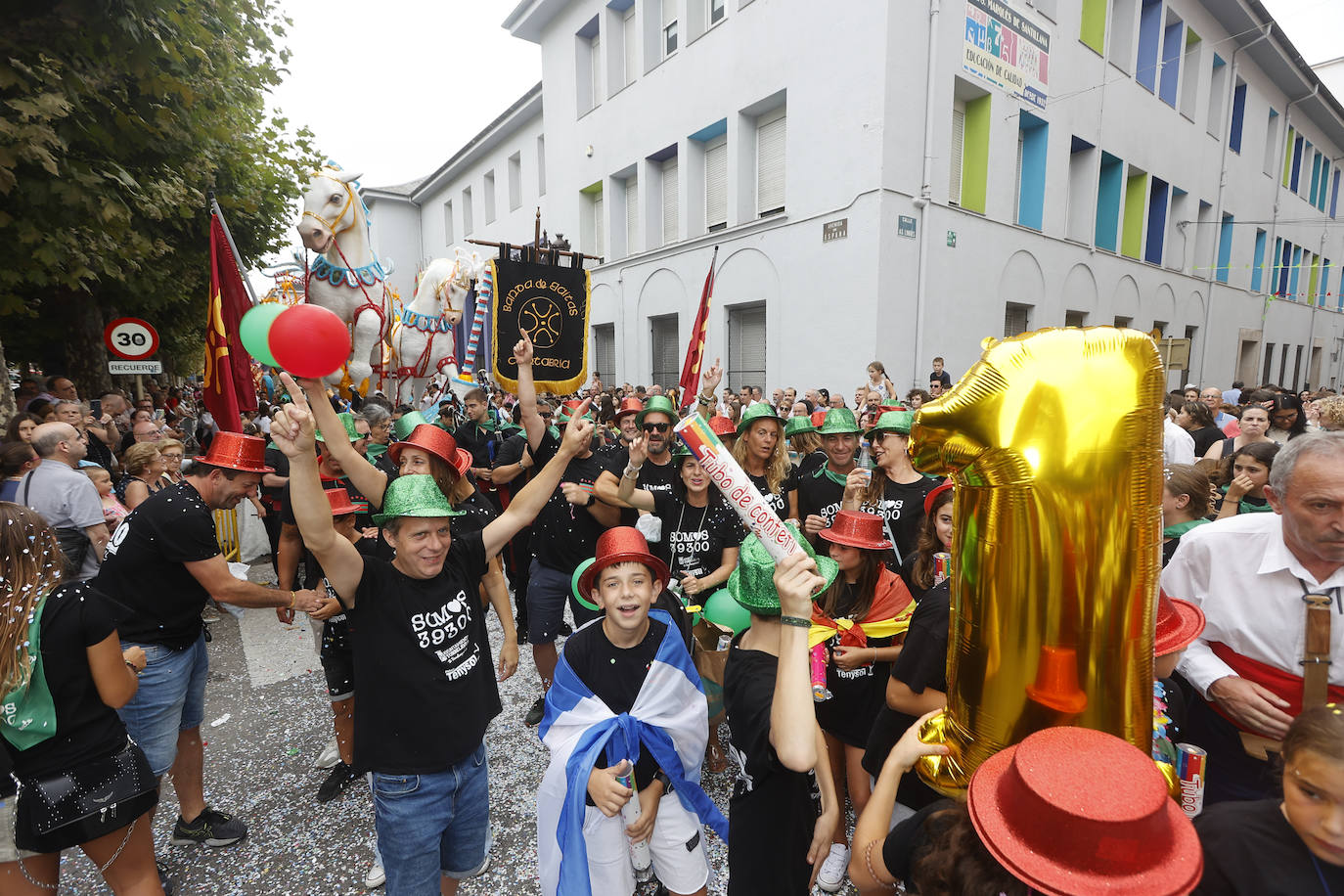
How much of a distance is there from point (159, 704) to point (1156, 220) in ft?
71.4

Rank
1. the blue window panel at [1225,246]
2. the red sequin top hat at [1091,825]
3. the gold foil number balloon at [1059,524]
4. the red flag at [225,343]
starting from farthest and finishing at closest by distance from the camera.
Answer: the blue window panel at [1225,246] → the red flag at [225,343] → the gold foil number balloon at [1059,524] → the red sequin top hat at [1091,825]

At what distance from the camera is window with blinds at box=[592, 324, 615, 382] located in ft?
58.9

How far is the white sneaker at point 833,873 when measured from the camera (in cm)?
269

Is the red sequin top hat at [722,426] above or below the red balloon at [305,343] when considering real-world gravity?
below

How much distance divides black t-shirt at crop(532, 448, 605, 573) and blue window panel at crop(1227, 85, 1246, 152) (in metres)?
24.1

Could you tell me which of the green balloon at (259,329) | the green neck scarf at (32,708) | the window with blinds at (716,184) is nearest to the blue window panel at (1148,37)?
the window with blinds at (716,184)

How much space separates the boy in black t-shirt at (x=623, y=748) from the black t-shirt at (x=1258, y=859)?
4.65ft

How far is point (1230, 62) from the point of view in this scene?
17.2 m

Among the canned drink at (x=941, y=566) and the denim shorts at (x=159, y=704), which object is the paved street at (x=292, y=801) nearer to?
the denim shorts at (x=159, y=704)

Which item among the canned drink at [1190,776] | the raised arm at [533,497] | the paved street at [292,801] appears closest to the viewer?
the canned drink at [1190,776]

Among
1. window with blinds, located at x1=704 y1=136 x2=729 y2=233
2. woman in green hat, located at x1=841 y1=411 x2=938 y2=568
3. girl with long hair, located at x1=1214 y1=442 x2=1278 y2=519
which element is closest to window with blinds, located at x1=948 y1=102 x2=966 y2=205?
window with blinds, located at x1=704 y1=136 x2=729 y2=233

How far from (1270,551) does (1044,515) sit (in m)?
1.58

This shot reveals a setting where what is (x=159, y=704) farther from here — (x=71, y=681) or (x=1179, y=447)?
(x=1179, y=447)

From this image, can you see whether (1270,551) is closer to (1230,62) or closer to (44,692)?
(44,692)
